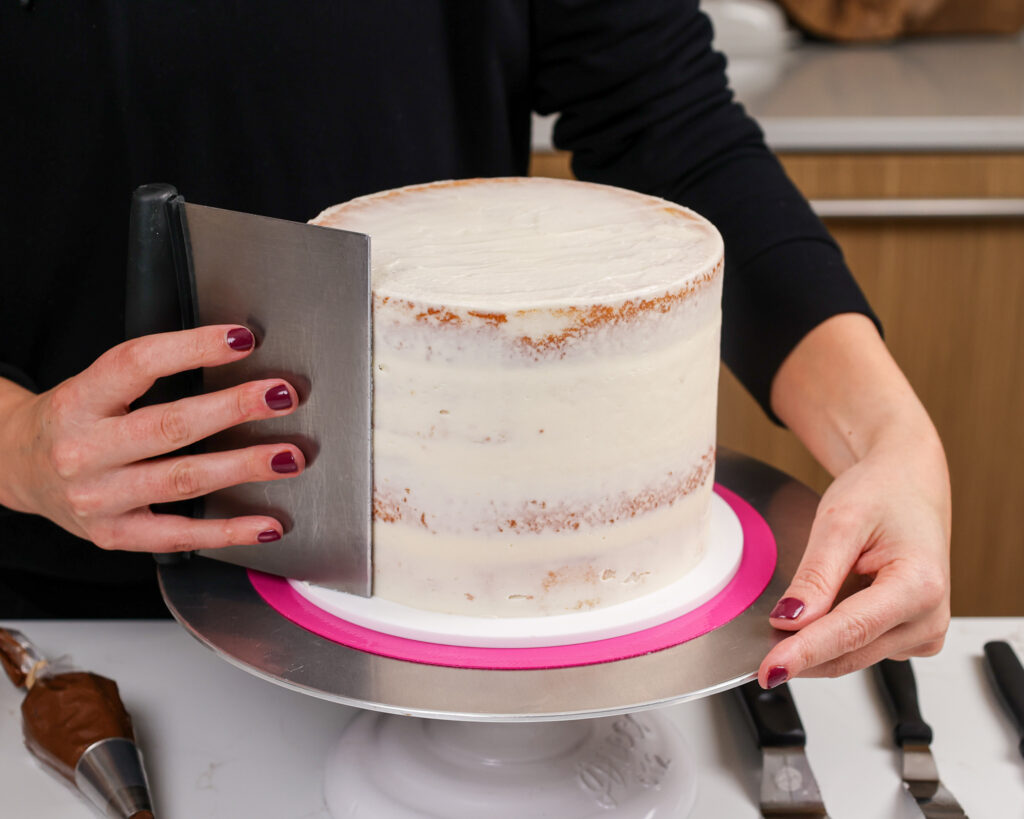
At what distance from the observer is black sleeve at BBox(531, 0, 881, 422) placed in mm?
1030

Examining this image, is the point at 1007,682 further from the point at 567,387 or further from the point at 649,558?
the point at 567,387

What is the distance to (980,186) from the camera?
6.36 ft

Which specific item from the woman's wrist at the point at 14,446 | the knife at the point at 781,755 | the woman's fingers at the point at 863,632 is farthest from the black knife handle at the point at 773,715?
the woman's wrist at the point at 14,446

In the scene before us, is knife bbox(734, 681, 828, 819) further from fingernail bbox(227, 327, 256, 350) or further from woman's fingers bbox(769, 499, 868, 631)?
fingernail bbox(227, 327, 256, 350)

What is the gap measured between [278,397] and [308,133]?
44 centimetres

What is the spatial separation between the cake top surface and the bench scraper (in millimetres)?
41

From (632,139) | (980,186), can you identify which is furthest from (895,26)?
(632,139)

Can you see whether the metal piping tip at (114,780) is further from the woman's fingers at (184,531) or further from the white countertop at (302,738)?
the woman's fingers at (184,531)

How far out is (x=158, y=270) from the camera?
0.72m

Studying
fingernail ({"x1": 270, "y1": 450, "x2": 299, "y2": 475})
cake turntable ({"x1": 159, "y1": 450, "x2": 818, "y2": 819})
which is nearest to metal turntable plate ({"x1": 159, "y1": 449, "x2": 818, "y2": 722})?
cake turntable ({"x1": 159, "y1": 450, "x2": 818, "y2": 819})

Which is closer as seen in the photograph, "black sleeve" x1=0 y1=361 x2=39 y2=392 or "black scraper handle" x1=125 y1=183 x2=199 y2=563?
"black scraper handle" x1=125 y1=183 x2=199 y2=563

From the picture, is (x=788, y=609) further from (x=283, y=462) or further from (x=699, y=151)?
(x=699, y=151)

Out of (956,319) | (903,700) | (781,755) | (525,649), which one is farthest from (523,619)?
(956,319)

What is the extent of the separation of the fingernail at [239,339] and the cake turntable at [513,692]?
19 cm
